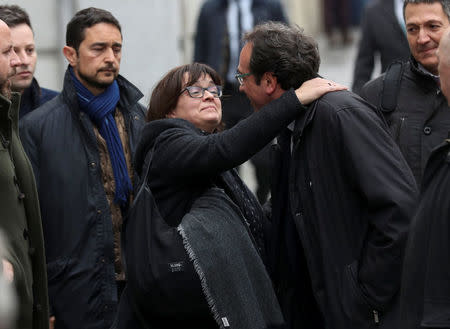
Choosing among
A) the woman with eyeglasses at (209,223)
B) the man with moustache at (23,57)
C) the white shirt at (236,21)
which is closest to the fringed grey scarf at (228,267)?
the woman with eyeglasses at (209,223)

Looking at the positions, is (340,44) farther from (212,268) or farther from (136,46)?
(212,268)

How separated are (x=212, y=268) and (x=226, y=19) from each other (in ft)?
16.1

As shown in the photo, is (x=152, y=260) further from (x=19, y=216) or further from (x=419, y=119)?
(x=419, y=119)

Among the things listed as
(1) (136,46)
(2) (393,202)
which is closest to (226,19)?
(1) (136,46)

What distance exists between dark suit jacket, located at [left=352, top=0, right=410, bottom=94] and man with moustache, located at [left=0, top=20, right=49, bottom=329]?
393cm

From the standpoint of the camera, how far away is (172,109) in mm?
4816

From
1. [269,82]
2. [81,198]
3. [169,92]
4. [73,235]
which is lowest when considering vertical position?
[73,235]

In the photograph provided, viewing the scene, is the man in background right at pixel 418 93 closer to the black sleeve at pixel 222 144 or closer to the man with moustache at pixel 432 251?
the black sleeve at pixel 222 144

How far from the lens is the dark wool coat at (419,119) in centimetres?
529

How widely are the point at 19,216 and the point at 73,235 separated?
4.04 ft

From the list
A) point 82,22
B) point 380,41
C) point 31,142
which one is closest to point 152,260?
point 31,142

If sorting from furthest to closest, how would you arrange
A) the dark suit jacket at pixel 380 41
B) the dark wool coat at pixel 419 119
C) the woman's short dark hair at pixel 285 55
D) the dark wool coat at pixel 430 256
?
the dark suit jacket at pixel 380 41 → the dark wool coat at pixel 419 119 → the woman's short dark hair at pixel 285 55 → the dark wool coat at pixel 430 256

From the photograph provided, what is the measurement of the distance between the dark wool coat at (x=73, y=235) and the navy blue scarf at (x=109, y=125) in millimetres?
107

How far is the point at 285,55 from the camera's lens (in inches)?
172
